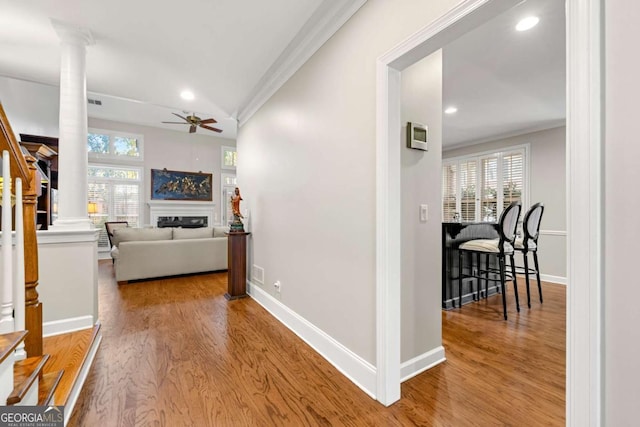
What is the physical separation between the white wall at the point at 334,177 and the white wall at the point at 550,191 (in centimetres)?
Answer: 399

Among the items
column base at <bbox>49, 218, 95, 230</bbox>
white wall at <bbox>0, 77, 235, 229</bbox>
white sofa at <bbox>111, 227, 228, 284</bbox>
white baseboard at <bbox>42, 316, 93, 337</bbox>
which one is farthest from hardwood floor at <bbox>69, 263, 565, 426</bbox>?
white wall at <bbox>0, 77, 235, 229</bbox>

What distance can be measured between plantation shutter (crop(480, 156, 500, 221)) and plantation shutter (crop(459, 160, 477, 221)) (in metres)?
0.19

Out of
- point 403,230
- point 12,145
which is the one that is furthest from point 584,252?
point 12,145

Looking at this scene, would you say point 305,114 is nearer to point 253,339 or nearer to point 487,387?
point 253,339

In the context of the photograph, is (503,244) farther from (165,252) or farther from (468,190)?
(165,252)

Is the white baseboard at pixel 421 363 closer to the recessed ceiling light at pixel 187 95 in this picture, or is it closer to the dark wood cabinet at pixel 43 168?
the recessed ceiling light at pixel 187 95

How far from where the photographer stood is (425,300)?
1997mm

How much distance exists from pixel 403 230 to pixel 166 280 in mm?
4237

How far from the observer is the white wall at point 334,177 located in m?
1.75

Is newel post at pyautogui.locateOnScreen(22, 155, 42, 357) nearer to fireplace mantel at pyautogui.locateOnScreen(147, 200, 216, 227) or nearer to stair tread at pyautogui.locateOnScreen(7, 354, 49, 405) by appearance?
stair tread at pyautogui.locateOnScreen(7, 354, 49, 405)

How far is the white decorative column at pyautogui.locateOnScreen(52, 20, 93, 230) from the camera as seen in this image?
8.00 ft

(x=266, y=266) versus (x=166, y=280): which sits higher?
(x=266, y=266)

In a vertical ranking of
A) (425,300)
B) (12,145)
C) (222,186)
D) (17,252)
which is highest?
(222,186)

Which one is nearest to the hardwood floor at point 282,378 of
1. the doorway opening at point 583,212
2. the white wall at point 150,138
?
the doorway opening at point 583,212
